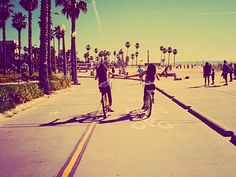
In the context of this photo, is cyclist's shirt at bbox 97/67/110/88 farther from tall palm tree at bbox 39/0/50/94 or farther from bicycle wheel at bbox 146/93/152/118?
tall palm tree at bbox 39/0/50/94

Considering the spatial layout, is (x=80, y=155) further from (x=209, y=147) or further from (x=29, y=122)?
(x=29, y=122)

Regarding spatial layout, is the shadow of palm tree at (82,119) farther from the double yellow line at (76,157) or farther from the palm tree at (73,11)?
the palm tree at (73,11)

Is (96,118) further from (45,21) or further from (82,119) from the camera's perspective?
(45,21)

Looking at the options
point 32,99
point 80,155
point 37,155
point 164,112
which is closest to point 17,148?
point 37,155

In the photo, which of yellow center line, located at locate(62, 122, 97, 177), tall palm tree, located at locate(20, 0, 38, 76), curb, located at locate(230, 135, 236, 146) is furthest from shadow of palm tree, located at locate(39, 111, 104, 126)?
tall palm tree, located at locate(20, 0, 38, 76)

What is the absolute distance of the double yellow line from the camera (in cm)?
511

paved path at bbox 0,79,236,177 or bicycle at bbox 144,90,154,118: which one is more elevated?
bicycle at bbox 144,90,154,118

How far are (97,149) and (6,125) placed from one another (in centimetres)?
486

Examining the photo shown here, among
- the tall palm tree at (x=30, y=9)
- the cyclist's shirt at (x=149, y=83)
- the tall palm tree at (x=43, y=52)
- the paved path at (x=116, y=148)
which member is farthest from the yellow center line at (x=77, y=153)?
the tall palm tree at (x=30, y=9)

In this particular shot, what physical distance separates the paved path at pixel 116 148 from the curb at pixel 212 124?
172 mm

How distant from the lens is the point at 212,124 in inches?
350

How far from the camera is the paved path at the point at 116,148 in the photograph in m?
5.26

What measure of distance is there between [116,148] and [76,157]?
Answer: 1.08 m

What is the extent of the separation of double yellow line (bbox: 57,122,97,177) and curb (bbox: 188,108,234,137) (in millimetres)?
3715
